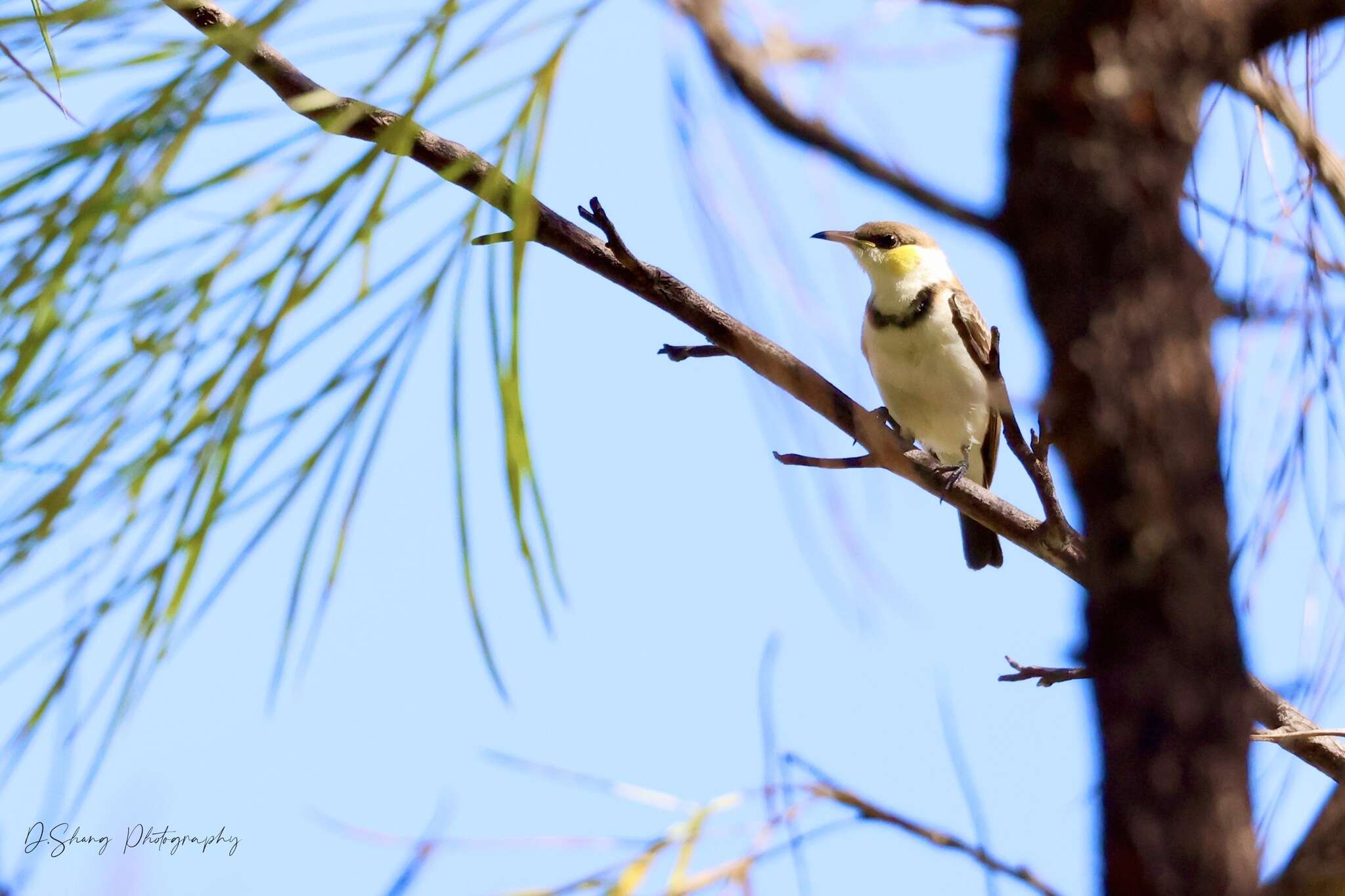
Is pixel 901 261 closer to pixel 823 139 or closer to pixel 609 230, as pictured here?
pixel 609 230

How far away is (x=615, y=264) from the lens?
6.00 feet

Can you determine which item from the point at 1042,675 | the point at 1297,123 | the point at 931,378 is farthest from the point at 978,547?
the point at 1297,123

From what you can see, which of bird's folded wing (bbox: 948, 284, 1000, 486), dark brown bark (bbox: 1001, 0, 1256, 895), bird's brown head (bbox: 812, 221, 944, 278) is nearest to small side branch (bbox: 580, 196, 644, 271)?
dark brown bark (bbox: 1001, 0, 1256, 895)

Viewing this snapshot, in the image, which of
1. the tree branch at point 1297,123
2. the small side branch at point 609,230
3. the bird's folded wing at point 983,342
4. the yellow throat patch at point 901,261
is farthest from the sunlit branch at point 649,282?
the yellow throat patch at point 901,261

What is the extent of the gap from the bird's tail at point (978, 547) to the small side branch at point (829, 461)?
3.39 m

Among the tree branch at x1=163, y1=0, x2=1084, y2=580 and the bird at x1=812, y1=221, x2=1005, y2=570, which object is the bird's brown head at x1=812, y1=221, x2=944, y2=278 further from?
the tree branch at x1=163, y1=0, x2=1084, y2=580

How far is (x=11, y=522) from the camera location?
1023 millimetres

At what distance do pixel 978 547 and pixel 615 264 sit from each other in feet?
11.7

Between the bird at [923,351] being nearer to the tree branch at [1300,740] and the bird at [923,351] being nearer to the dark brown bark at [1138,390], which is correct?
the tree branch at [1300,740]

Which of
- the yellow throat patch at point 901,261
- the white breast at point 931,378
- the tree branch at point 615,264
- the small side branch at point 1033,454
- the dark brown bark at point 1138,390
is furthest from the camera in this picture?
the yellow throat patch at point 901,261

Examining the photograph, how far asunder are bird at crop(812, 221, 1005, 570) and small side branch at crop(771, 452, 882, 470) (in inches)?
99.4

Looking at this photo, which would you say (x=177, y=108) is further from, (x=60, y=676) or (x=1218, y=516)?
(x=1218, y=516)

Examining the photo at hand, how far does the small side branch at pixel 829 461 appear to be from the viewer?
3.57 ft

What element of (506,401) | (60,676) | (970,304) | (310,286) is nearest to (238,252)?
(310,286)
